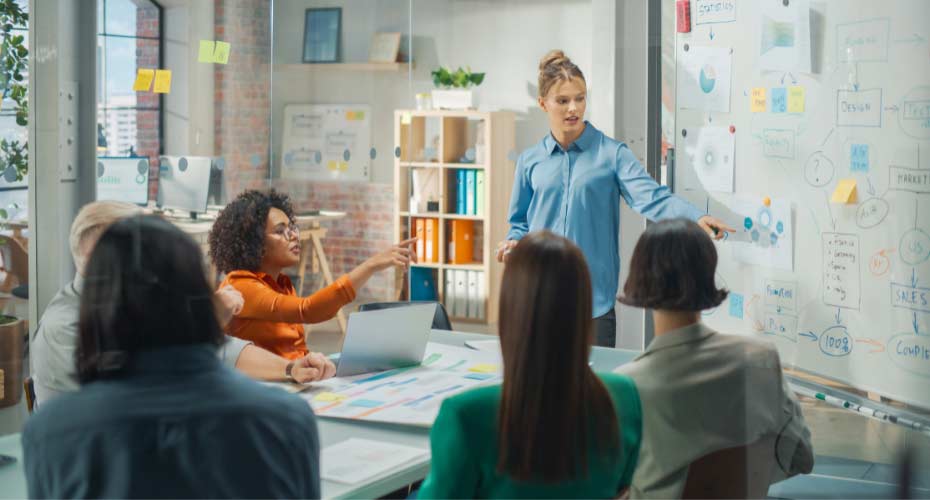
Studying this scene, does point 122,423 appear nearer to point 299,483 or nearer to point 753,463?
point 299,483

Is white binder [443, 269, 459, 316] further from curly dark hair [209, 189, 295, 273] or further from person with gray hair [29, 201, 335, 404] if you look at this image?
person with gray hair [29, 201, 335, 404]

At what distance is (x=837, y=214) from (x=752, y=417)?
0.88 m

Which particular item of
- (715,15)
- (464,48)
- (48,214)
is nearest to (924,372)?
(715,15)

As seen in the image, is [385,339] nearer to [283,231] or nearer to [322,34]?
[283,231]

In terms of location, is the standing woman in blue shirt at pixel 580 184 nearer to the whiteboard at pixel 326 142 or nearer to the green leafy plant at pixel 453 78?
the whiteboard at pixel 326 142

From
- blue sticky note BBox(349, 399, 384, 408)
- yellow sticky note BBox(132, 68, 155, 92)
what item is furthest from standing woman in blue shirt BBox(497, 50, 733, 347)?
yellow sticky note BBox(132, 68, 155, 92)

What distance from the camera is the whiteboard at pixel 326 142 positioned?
194 inches

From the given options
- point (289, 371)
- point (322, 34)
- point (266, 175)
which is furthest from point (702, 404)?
point (266, 175)

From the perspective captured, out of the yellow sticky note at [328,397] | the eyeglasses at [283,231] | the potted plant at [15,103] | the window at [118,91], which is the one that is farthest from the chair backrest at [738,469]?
the potted plant at [15,103]

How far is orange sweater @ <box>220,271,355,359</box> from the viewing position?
2.42 meters

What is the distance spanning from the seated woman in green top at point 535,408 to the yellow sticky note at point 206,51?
420 cm

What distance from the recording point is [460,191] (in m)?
6.00

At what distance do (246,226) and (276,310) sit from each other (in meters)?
0.25

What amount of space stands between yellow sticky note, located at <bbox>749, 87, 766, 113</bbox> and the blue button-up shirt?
323mm
